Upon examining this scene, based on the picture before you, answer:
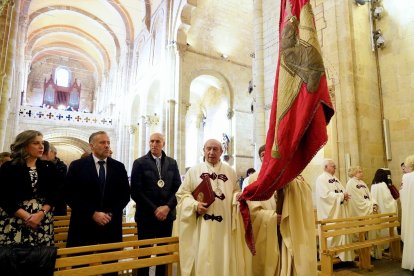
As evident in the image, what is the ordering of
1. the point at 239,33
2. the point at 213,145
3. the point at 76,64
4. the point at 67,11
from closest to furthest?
the point at 213,145
the point at 239,33
the point at 67,11
the point at 76,64

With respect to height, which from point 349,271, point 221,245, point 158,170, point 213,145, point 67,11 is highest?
point 67,11

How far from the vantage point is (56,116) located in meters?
18.9

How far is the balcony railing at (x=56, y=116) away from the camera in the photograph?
1809 cm

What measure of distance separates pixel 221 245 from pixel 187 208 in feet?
1.53

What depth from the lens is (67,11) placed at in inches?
818

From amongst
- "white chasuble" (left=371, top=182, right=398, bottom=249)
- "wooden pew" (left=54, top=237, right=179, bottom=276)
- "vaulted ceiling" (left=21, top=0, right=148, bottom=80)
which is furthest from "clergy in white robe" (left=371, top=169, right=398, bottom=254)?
"vaulted ceiling" (left=21, top=0, right=148, bottom=80)

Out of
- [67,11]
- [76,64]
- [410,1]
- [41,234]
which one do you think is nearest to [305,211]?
[41,234]

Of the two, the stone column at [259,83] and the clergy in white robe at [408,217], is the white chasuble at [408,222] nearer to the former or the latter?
the clergy in white robe at [408,217]

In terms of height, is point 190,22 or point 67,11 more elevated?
point 67,11

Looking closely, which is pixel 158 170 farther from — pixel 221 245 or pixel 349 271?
pixel 349 271

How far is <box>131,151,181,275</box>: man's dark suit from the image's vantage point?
3451 mm

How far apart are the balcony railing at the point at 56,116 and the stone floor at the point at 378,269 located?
59.6ft

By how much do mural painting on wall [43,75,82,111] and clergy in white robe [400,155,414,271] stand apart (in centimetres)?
2919

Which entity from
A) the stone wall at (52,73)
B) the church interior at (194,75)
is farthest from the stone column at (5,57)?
the stone wall at (52,73)
